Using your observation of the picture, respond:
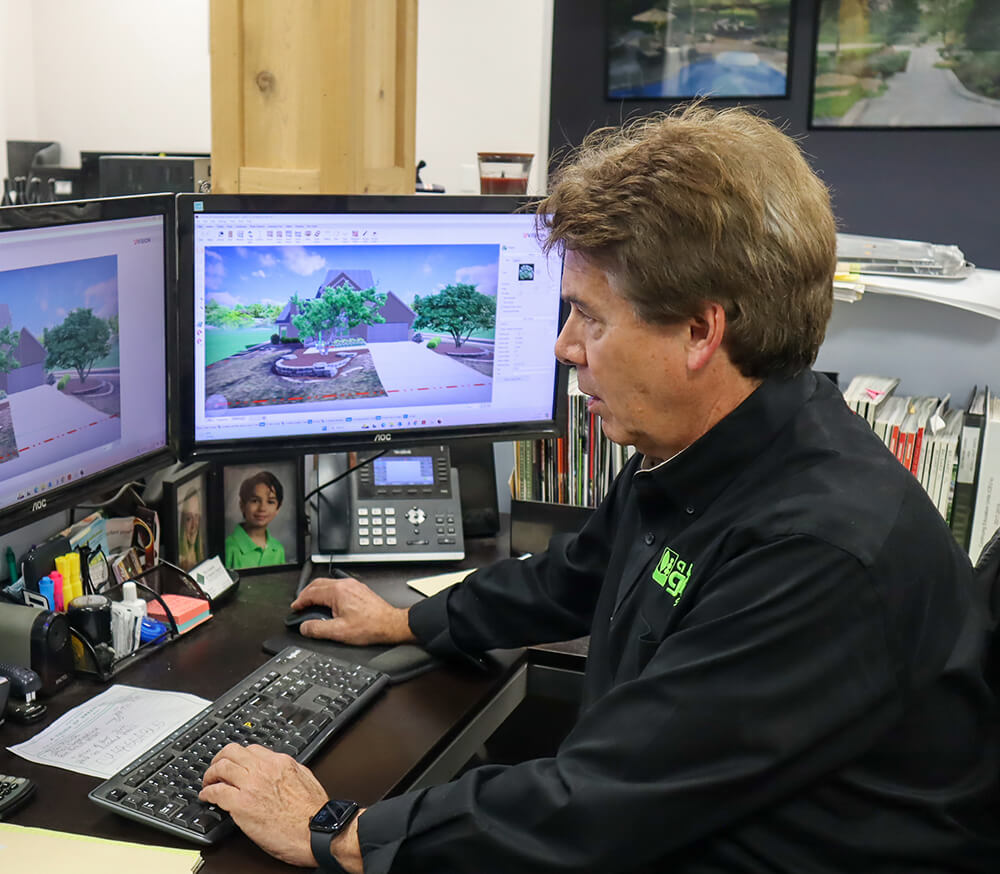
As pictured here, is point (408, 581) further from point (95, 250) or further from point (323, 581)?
point (95, 250)

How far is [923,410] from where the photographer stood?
189 centimetres

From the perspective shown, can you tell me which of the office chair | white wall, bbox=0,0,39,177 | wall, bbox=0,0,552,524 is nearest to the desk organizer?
the office chair

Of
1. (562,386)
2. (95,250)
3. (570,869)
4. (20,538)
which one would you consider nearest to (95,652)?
(20,538)

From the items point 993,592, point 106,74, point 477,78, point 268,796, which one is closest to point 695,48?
point 477,78

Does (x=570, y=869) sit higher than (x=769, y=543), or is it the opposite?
(x=769, y=543)

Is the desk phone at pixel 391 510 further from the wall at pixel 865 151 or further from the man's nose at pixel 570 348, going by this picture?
the wall at pixel 865 151

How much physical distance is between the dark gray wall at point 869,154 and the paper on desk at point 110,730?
2195 millimetres

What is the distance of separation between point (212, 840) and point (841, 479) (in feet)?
2.21

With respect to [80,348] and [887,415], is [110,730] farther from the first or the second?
[887,415]

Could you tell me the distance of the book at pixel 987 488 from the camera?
1.76m

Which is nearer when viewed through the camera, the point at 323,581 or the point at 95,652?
the point at 95,652

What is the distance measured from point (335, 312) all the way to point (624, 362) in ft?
2.03

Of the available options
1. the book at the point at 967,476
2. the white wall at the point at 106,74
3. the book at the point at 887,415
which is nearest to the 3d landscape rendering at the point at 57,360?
the book at the point at 887,415

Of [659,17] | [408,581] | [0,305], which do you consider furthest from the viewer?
[659,17]
